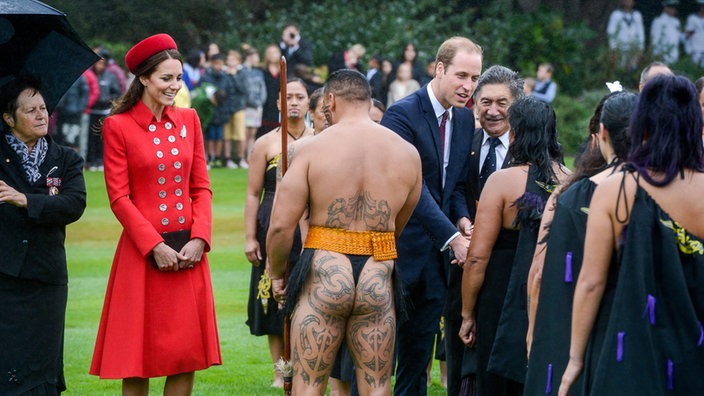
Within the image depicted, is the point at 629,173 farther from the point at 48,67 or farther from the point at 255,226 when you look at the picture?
the point at 255,226

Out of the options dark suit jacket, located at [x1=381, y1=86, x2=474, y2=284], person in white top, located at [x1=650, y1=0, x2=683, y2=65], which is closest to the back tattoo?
dark suit jacket, located at [x1=381, y1=86, x2=474, y2=284]

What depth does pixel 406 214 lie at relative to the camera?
6.64 meters

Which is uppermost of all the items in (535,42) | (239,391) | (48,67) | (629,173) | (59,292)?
(535,42)

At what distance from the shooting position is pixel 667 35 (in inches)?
1336

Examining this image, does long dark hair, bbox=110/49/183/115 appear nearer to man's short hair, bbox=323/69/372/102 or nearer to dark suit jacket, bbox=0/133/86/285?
dark suit jacket, bbox=0/133/86/285

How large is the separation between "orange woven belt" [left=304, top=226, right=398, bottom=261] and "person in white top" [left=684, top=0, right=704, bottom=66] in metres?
29.6

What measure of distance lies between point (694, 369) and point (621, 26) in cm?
3037

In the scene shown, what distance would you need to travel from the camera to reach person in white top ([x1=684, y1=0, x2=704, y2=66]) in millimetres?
34094

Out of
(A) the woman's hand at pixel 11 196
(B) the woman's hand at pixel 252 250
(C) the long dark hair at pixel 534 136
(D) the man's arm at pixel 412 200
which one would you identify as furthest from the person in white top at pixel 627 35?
(A) the woman's hand at pixel 11 196

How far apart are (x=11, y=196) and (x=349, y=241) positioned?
6.90 ft

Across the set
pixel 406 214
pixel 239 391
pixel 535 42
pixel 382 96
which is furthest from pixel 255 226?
pixel 535 42

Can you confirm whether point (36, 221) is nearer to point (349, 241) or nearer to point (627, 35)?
point (349, 241)

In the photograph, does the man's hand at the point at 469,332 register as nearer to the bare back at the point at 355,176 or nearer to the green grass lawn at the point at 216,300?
the bare back at the point at 355,176

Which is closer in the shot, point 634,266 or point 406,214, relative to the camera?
point 634,266
